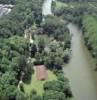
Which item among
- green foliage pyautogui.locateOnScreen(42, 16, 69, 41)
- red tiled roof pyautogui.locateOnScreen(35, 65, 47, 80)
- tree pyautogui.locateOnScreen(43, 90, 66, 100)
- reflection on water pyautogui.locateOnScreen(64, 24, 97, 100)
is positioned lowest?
reflection on water pyautogui.locateOnScreen(64, 24, 97, 100)

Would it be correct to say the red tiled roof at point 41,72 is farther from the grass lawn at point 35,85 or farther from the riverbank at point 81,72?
the riverbank at point 81,72

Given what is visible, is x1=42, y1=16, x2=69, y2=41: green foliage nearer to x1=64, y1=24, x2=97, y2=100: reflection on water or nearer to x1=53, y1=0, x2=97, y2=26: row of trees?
x1=64, y1=24, x2=97, y2=100: reflection on water

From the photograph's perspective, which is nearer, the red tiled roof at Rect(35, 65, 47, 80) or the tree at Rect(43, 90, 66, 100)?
the tree at Rect(43, 90, 66, 100)

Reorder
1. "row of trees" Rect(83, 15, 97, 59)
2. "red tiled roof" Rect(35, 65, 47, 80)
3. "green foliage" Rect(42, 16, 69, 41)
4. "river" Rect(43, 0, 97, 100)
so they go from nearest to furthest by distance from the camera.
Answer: "river" Rect(43, 0, 97, 100)
"red tiled roof" Rect(35, 65, 47, 80)
"row of trees" Rect(83, 15, 97, 59)
"green foliage" Rect(42, 16, 69, 41)

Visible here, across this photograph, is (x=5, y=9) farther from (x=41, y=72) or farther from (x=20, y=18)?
(x=41, y=72)

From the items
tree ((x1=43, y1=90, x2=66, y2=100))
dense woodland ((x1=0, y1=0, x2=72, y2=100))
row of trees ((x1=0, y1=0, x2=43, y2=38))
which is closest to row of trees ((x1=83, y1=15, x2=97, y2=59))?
dense woodland ((x1=0, y1=0, x2=72, y2=100))

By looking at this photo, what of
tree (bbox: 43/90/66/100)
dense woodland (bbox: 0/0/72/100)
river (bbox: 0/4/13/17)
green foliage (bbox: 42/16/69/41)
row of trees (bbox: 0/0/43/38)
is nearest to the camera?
tree (bbox: 43/90/66/100)

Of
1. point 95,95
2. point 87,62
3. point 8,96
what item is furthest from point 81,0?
point 8,96

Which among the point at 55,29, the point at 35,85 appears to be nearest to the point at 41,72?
the point at 35,85
